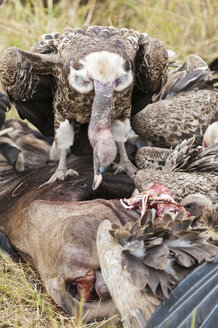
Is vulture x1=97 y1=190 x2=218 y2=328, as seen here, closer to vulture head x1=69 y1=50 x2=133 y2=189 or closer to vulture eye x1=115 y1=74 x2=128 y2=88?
vulture head x1=69 y1=50 x2=133 y2=189

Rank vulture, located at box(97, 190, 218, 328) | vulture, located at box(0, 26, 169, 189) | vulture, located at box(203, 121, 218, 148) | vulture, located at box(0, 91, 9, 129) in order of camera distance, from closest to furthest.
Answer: vulture, located at box(97, 190, 218, 328), vulture, located at box(0, 26, 169, 189), vulture, located at box(203, 121, 218, 148), vulture, located at box(0, 91, 9, 129)

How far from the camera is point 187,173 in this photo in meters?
4.17

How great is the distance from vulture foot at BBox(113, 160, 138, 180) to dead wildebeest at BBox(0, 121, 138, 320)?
0.19 feet

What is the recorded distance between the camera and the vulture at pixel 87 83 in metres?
4.14

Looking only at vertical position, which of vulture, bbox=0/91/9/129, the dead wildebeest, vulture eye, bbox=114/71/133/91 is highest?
vulture eye, bbox=114/71/133/91

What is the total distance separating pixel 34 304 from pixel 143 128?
1.70m

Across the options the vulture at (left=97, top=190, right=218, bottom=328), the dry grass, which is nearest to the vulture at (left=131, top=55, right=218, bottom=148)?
the dry grass

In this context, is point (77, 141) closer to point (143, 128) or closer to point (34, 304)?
point (143, 128)

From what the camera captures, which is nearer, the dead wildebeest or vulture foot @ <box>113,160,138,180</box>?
the dead wildebeest

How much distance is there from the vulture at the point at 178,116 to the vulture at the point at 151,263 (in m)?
1.55

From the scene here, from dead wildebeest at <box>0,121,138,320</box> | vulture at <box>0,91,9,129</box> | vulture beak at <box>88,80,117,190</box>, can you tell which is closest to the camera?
dead wildebeest at <box>0,121,138,320</box>

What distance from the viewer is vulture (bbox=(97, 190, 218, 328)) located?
9.82 ft

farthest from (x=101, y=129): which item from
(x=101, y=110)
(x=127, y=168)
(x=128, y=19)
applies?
(x=128, y=19)

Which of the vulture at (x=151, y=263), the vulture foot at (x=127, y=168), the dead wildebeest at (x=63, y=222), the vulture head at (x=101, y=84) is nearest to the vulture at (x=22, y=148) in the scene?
the dead wildebeest at (x=63, y=222)
